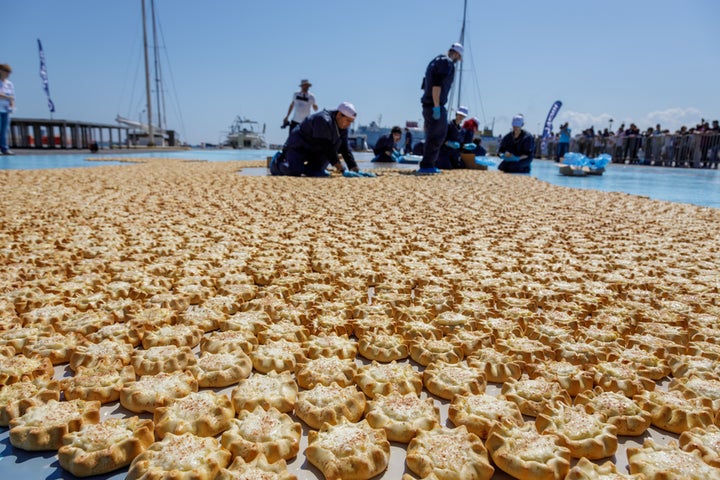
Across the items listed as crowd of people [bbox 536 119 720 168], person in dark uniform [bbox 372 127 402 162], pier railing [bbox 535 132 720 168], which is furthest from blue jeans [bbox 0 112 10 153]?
pier railing [bbox 535 132 720 168]

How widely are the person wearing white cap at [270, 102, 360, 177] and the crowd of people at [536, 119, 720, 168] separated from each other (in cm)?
1578

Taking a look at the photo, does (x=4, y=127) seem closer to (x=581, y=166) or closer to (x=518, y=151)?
(x=518, y=151)

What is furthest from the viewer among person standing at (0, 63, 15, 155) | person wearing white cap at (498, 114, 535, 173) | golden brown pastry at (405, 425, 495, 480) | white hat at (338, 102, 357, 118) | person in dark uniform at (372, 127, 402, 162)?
person in dark uniform at (372, 127, 402, 162)

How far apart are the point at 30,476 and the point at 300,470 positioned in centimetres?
75

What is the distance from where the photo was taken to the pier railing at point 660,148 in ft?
66.6

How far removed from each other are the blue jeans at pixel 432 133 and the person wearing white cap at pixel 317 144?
1.96 m

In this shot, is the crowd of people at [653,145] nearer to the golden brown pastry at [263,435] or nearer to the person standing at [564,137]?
the person standing at [564,137]

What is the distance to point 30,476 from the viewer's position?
1.34 m

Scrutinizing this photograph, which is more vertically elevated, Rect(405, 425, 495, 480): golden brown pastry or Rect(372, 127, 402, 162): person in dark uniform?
Rect(372, 127, 402, 162): person in dark uniform

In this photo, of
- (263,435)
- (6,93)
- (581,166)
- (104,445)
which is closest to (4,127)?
(6,93)

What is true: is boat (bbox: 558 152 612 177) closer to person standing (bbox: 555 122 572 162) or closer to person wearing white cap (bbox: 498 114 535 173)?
person wearing white cap (bbox: 498 114 535 173)

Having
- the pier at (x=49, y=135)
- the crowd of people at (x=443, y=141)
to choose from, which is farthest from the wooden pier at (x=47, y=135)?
the crowd of people at (x=443, y=141)

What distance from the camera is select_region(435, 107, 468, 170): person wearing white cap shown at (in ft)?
45.4

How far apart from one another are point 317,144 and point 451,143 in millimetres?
5287
